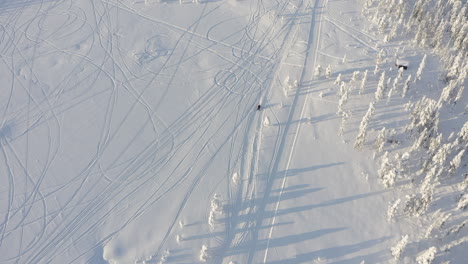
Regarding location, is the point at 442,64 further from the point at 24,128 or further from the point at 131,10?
the point at 24,128

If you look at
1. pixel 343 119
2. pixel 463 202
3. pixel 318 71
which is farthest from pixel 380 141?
pixel 318 71

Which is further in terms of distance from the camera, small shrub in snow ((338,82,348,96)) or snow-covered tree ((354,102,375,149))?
small shrub in snow ((338,82,348,96))

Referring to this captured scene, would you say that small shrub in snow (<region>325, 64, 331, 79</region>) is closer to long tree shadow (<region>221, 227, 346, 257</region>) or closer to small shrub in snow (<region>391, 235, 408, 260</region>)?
long tree shadow (<region>221, 227, 346, 257</region>)

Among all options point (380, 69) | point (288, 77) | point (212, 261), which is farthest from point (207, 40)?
point (212, 261)

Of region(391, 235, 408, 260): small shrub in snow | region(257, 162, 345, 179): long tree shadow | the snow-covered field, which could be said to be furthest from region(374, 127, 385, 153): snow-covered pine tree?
region(391, 235, 408, 260): small shrub in snow

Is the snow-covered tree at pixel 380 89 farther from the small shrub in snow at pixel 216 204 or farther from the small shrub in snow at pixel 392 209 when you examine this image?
the small shrub in snow at pixel 216 204

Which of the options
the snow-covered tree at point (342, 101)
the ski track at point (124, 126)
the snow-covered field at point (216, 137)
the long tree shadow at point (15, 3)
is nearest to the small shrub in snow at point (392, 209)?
the snow-covered field at point (216, 137)
